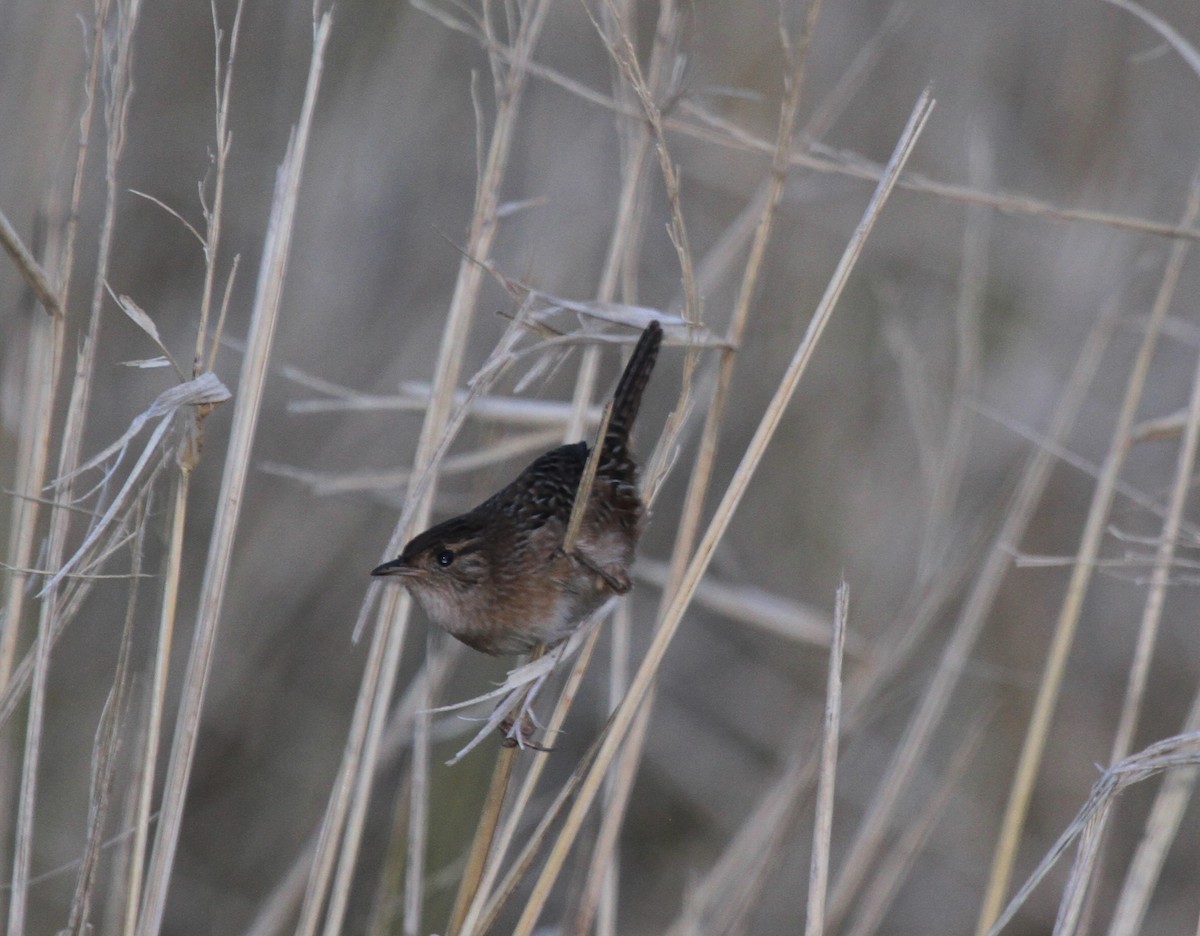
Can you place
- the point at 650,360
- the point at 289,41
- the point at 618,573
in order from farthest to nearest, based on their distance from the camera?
the point at 289,41
the point at 618,573
the point at 650,360

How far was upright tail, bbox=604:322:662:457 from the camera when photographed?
2.13 meters

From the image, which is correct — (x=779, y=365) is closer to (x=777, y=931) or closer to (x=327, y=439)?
(x=327, y=439)

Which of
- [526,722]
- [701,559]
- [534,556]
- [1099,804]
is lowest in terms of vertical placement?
[526,722]

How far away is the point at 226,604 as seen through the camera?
3.99m

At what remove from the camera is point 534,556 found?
258cm

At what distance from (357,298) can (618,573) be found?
6.50 ft

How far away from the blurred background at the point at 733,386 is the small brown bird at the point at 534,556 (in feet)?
3.25

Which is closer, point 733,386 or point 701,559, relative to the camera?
point 701,559

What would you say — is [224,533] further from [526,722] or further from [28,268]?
[526,722]

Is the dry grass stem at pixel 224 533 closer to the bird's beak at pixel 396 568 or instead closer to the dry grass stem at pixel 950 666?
the bird's beak at pixel 396 568

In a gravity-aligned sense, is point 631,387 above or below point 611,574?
above

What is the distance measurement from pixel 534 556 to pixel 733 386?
2026mm

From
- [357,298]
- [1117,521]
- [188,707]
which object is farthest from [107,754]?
[1117,521]

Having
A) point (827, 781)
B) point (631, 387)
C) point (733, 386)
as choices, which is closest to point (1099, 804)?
point (827, 781)
